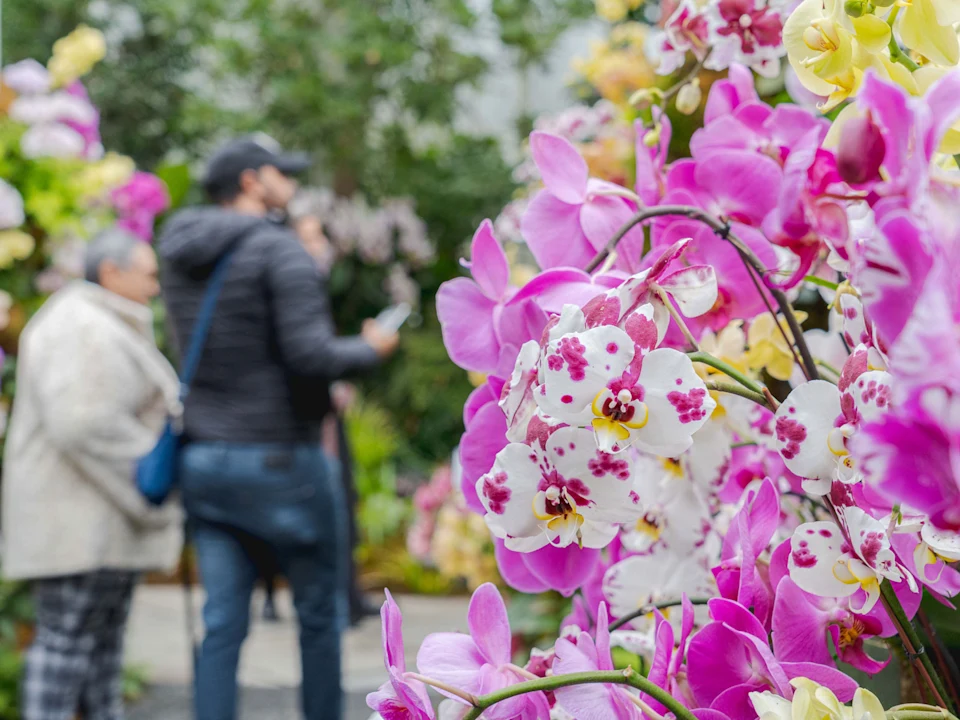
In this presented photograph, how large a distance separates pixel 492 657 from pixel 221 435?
215 cm

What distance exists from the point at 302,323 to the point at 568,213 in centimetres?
198

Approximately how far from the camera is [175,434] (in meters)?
2.58

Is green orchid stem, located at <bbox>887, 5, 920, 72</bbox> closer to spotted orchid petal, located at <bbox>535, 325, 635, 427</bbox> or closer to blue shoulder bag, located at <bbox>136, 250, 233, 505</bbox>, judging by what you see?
spotted orchid petal, located at <bbox>535, 325, 635, 427</bbox>

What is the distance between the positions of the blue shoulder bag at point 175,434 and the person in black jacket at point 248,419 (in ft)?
0.06

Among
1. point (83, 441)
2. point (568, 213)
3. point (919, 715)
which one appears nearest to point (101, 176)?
point (83, 441)

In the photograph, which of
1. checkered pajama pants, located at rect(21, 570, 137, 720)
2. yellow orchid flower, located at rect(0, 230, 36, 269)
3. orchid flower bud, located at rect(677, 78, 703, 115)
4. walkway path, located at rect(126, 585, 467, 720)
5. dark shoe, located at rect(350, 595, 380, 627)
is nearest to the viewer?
orchid flower bud, located at rect(677, 78, 703, 115)

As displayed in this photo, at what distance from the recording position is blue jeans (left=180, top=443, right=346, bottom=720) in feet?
8.06

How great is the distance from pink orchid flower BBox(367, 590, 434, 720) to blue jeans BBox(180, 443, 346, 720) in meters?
2.11

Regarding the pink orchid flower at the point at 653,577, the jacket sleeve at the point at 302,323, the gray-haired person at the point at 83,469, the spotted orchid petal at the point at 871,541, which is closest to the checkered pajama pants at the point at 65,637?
the gray-haired person at the point at 83,469

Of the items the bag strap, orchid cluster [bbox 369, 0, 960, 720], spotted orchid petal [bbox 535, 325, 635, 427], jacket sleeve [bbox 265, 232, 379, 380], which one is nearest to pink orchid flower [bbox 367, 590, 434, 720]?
orchid cluster [bbox 369, 0, 960, 720]

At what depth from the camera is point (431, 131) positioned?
7809 mm

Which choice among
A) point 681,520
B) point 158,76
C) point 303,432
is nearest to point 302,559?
point 303,432

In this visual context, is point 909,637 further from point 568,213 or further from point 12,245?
point 12,245

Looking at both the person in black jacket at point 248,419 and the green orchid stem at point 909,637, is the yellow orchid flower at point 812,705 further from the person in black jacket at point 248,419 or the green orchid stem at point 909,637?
the person in black jacket at point 248,419
